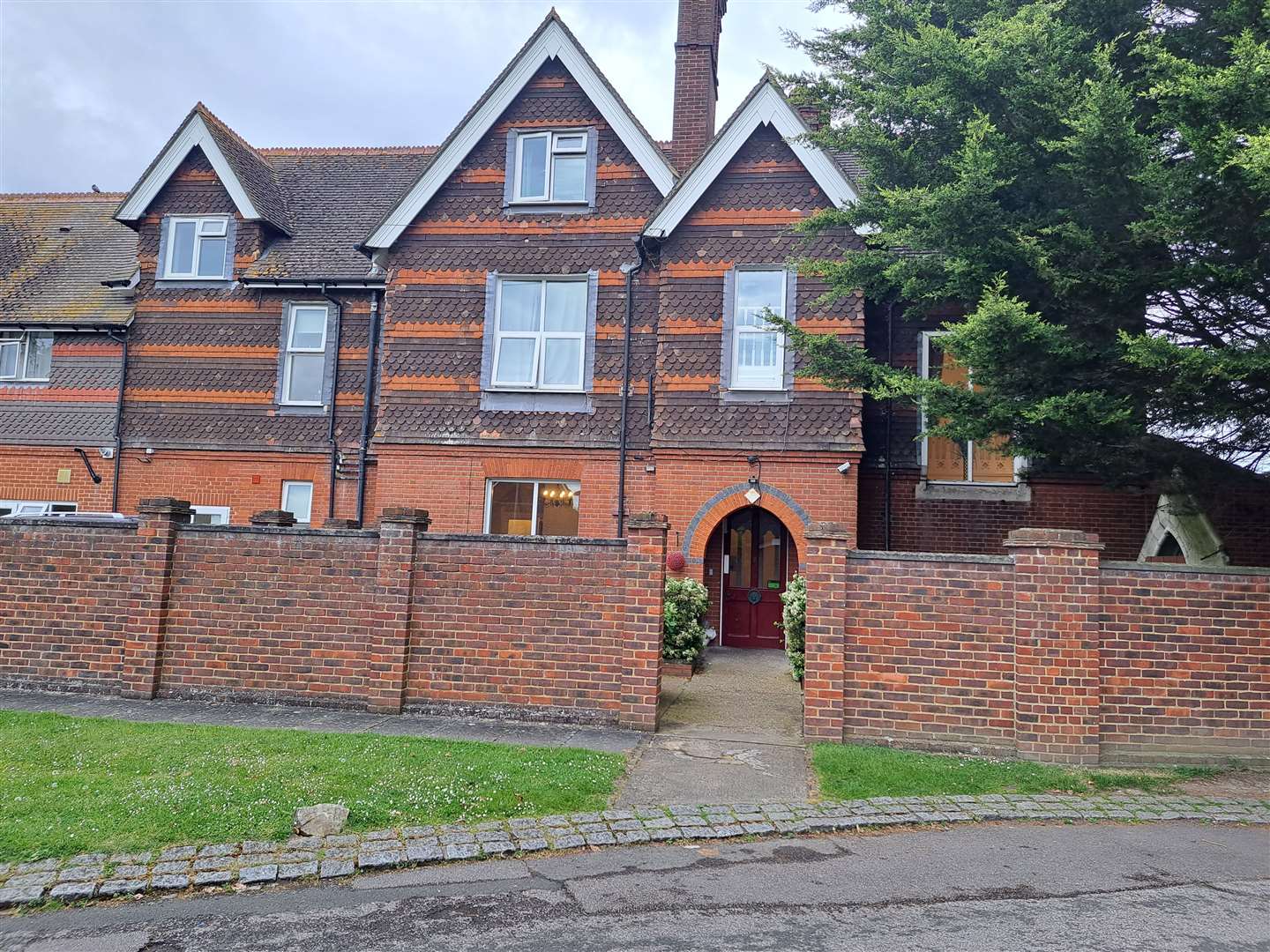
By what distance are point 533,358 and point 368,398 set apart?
3.45 metres

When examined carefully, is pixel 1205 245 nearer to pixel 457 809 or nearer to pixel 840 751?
pixel 840 751

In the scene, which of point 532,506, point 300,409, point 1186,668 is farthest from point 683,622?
point 300,409

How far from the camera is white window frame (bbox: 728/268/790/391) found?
1349cm

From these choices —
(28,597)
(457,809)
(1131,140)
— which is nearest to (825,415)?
(1131,140)

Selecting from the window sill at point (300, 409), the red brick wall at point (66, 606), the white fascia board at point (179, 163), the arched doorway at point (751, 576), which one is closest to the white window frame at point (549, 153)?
the window sill at point (300, 409)

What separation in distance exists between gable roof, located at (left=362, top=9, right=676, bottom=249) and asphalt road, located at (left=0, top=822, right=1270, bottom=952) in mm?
11620

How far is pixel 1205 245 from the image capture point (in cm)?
789

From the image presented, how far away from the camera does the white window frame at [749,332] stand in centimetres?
1349

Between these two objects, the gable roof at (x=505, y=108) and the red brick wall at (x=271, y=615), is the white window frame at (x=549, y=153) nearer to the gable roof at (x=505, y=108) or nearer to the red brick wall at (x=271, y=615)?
the gable roof at (x=505, y=108)

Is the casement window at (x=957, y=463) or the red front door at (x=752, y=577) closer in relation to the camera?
the casement window at (x=957, y=463)

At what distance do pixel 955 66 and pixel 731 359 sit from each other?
5811mm

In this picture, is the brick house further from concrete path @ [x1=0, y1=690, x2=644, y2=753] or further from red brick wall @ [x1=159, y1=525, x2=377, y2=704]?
concrete path @ [x1=0, y1=690, x2=644, y2=753]

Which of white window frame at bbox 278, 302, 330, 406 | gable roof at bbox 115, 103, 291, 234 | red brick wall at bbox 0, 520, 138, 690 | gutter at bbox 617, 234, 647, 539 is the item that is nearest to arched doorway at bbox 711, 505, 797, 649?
gutter at bbox 617, 234, 647, 539

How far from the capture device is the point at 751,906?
4758 mm
